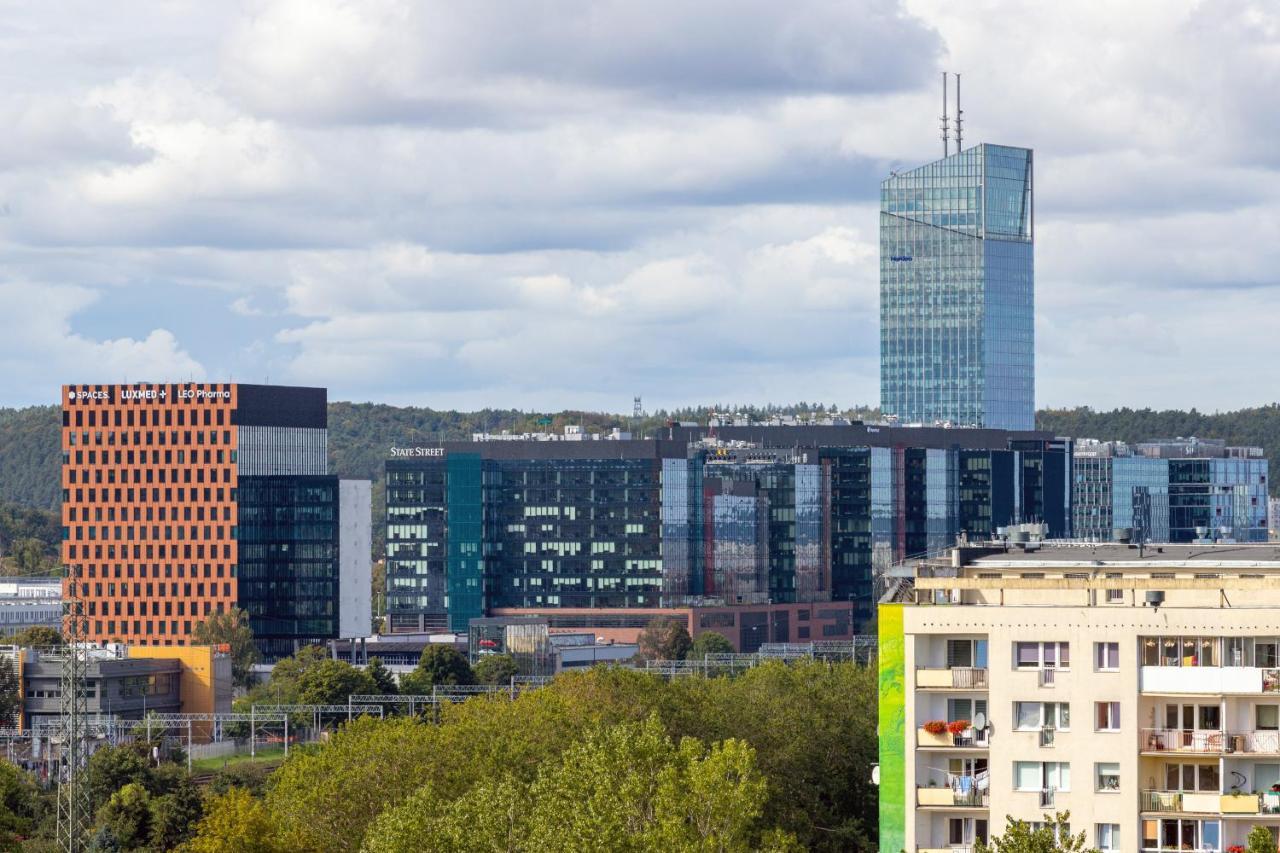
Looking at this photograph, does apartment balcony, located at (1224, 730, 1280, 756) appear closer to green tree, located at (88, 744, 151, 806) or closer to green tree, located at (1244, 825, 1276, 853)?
green tree, located at (1244, 825, 1276, 853)

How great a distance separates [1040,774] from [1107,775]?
2522 millimetres

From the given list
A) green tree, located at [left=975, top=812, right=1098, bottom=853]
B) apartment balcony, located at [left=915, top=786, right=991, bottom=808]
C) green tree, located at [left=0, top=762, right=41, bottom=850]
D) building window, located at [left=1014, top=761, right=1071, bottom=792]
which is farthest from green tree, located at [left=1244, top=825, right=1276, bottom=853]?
green tree, located at [left=0, top=762, right=41, bottom=850]

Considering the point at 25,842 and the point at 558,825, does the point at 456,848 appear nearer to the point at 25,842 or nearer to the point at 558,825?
the point at 558,825

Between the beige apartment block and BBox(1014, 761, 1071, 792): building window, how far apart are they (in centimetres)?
5

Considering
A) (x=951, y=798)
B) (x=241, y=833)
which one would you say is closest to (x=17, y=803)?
(x=241, y=833)

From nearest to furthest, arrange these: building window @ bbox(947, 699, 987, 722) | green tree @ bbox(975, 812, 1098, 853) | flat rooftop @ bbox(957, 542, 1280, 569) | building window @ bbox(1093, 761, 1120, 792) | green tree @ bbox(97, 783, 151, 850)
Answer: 1. green tree @ bbox(975, 812, 1098, 853)
2. building window @ bbox(1093, 761, 1120, 792)
3. building window @ bbox(947, 699, 987, 722)
4. flat rooftop @ bbox(957, 542, 1280, 569)
5. green tree @ bbox(97, 783, 151, 850)

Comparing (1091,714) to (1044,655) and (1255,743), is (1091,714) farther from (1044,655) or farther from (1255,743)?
(1255,743)

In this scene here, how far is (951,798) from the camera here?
97.4 m

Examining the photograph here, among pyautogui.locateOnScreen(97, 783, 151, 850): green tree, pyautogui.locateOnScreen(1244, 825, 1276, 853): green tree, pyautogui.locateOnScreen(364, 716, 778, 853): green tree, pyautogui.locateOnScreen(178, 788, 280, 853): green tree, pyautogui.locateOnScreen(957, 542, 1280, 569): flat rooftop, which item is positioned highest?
pyautogui.locateOnScreen(957, 542, 1280, 569): flat rooftop

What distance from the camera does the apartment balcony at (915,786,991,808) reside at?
96812 millimetres

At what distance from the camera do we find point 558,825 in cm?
10175

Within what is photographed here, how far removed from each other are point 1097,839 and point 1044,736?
13.1 ft

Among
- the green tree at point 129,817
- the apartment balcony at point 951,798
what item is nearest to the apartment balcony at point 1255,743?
the apartment balcony at point 951,798

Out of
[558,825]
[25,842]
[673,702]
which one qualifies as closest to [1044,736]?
[558,825]
